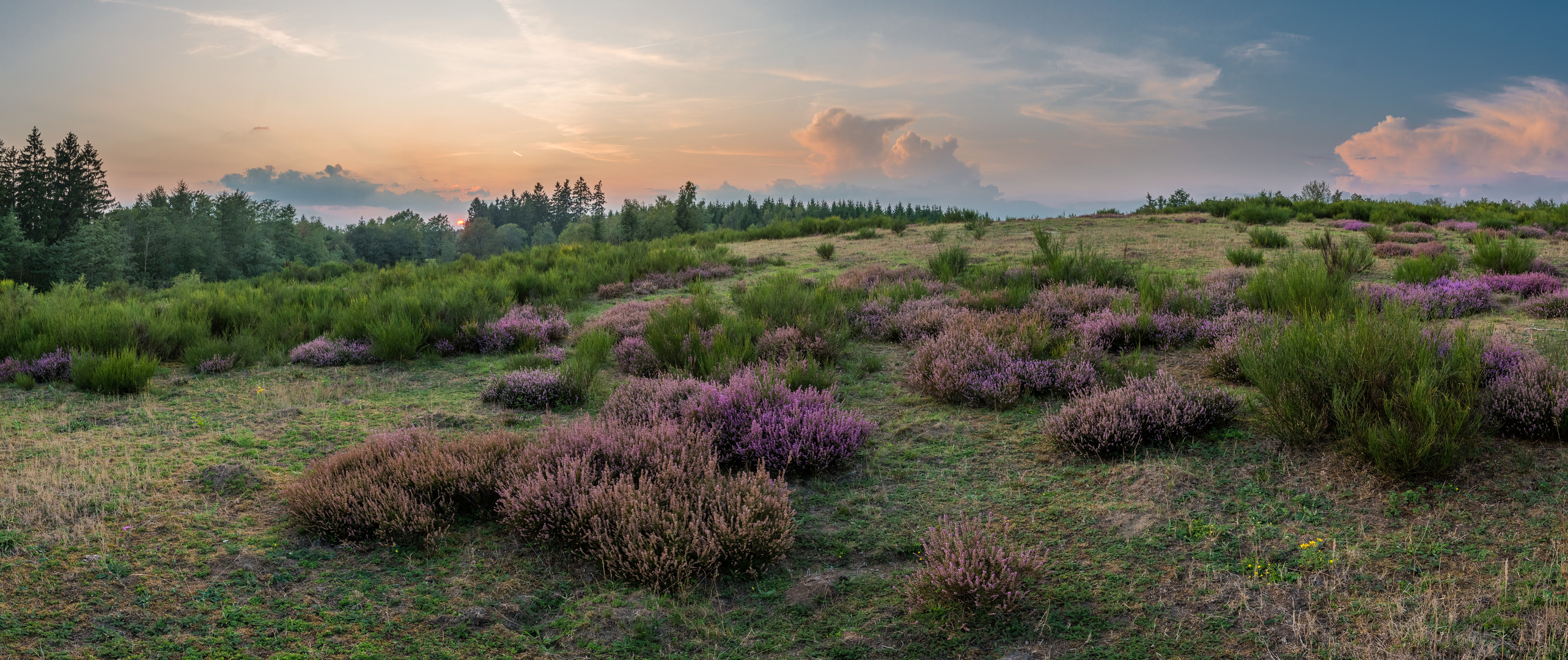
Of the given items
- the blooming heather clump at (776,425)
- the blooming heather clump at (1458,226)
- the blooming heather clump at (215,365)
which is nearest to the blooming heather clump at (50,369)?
the blooming heather clump at (215,365)

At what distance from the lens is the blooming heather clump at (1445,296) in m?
7.10

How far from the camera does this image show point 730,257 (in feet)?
56.2

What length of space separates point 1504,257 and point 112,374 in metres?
16.0

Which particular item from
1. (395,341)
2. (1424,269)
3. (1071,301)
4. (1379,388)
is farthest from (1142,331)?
(395,341)

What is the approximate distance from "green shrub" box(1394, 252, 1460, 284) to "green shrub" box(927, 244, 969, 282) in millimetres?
5626

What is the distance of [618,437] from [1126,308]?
5627 mm

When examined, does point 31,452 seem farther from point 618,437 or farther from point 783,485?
point 783,485

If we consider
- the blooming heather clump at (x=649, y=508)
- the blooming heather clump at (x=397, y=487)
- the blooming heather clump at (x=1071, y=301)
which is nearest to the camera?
the blooming heather clump at (x=649, y=508)

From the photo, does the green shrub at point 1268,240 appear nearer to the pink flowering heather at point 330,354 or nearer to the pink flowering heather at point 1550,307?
the pink flowering heather at point 1550,307

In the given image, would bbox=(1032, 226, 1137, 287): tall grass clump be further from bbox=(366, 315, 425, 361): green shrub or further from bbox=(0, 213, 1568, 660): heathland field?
bbox=(366, 315, 425, 361): green shrub

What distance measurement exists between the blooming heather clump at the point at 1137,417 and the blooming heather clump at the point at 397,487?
3.61 meters

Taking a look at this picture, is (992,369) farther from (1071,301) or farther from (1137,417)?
→ (1071,301)

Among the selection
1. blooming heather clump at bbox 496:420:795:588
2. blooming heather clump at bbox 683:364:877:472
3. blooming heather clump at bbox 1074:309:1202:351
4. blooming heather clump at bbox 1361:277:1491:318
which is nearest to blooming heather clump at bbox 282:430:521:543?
blooming heather clump at bbox 496:420:795:588

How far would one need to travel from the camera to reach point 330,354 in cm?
866
